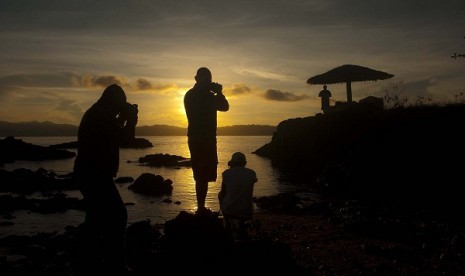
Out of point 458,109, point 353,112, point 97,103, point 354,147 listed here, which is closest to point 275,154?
point 353,112

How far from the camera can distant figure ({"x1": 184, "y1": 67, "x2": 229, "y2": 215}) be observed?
8539 millimetres

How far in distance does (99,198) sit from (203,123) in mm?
3165

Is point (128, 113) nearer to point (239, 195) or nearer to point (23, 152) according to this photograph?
point (239, 195)

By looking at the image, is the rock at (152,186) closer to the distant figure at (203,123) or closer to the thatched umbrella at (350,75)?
the thatched umbrella at (350,75)

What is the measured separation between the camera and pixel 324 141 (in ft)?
121

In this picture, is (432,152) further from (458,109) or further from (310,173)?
(310,173)

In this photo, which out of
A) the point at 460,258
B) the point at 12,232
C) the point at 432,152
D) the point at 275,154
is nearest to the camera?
the point at 460,258

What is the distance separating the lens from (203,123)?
8.54 meters

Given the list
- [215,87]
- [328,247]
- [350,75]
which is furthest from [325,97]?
[215,87]

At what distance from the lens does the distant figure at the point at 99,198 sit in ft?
19.6

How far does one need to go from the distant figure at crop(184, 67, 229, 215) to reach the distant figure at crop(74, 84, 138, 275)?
2607 millimetres

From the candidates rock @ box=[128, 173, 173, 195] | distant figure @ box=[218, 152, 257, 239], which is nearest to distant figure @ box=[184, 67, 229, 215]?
distant figure @ box=[218, 152, 257, 239]

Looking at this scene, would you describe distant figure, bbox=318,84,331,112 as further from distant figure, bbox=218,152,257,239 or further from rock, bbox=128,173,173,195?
distant figure, bbox=218,152,257,239

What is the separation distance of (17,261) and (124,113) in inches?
300
